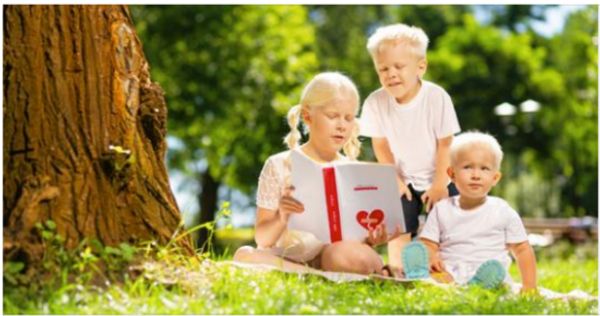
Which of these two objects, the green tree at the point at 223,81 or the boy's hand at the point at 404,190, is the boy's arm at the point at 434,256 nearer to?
the boy's hand at the point at 404,190

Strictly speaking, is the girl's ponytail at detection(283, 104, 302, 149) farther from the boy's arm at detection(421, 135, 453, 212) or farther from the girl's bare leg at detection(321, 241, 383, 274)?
the boy's arm at detection(421, 135, 453, 212)

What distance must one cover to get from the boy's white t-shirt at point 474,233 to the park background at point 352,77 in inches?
353

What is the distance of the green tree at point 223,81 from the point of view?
22297 millimetres

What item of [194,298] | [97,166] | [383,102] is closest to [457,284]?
[383,102]

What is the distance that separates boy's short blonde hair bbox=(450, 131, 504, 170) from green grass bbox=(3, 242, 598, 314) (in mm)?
819

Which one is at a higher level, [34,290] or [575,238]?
[34,290]

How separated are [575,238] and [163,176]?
22.0 m

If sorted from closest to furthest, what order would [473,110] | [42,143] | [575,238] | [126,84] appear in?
1. [42,143]
2. [126,84]
3. [575,238]
4. [473,110]

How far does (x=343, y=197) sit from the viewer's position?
5922mm

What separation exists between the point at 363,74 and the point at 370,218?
23.0 meters

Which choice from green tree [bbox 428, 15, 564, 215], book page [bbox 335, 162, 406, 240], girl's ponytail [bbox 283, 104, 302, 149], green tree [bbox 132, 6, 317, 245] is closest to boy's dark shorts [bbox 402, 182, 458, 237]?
book page [bbox 335, 162, 406, 240]

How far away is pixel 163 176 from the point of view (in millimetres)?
5641

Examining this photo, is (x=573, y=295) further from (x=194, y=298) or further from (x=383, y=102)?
(x=194, y=298)

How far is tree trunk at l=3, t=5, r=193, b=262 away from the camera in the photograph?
5.09m
